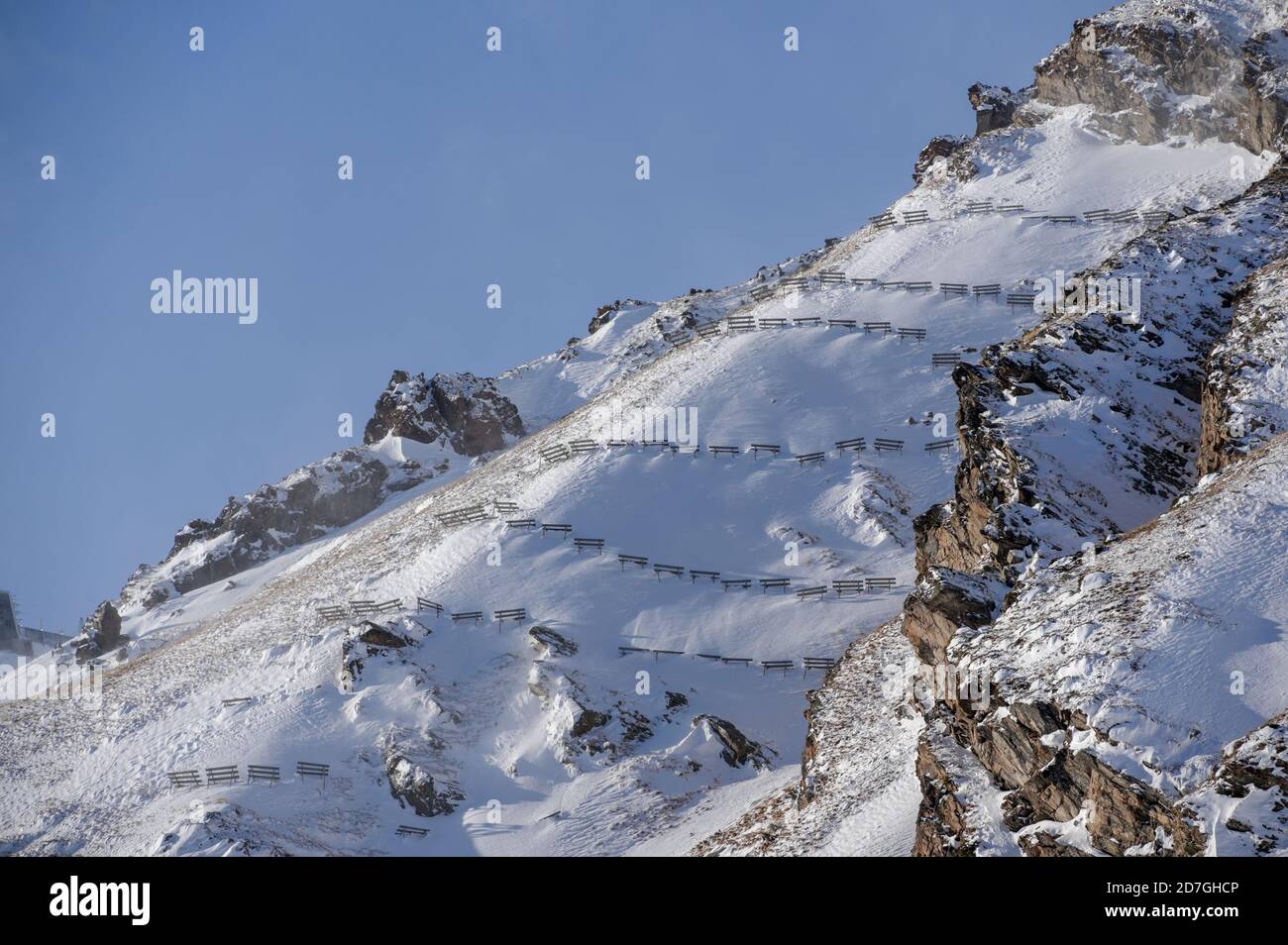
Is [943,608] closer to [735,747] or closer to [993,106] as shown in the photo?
[735,747]

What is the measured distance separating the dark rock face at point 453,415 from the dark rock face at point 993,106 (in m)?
48.7

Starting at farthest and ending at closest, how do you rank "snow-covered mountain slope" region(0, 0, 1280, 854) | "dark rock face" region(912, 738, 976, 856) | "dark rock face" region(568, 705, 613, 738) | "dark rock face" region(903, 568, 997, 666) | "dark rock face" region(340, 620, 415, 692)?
"dark rock face" region(340, 620, 415, 692)
"dark rock face" region(568, 705, 613, 738)
"snow-covered mountain slope" region(0, 0, 1280, 854)
"dark rock face" region(903, 568, 997, 666)
"dark rock face" region(912, 738, 976, 856)

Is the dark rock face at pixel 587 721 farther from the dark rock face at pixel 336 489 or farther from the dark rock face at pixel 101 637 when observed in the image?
the dark rock face at pixel 336 489

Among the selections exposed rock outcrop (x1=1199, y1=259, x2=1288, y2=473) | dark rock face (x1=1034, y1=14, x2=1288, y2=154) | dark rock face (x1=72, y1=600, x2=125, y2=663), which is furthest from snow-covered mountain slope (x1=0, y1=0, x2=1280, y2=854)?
dark rock face (x1=1034, y1=14, x2=1288, y2=154)

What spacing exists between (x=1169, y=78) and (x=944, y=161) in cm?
1772

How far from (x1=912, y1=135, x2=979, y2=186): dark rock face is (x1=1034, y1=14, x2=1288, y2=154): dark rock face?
9.22 meters

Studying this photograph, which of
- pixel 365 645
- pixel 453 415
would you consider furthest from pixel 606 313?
pixel 365 645

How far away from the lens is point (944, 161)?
103 metres

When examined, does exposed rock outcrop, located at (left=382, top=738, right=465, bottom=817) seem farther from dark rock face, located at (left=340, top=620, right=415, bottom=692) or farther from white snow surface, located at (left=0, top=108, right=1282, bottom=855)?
dark rock face, located at (left=340, top=620, right=415, bottom=692)

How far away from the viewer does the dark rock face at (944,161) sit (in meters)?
99.7

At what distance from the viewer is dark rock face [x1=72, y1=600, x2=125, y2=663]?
3280 inches

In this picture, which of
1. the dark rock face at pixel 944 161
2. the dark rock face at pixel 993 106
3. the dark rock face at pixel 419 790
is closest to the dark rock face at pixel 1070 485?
the dark rock face at pixel 419 790

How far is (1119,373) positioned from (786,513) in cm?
2020

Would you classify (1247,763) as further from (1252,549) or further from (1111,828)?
(1252,549)
